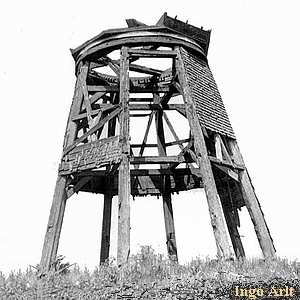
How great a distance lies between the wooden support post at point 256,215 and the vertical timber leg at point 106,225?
4278mm

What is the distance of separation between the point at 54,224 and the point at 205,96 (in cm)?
472

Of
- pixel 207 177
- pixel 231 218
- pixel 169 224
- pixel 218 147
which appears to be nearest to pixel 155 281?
pixel 207 177

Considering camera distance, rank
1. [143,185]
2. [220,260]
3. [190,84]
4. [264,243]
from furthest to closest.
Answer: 1. [143,185]
2. [190,84]
3. [264,243]
4. [220,260]

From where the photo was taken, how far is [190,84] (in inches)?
421

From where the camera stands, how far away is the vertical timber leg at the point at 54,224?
9797 mm

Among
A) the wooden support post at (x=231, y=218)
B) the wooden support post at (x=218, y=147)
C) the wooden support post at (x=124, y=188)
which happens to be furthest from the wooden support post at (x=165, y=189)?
the wooden support post at (x=124, y=188)

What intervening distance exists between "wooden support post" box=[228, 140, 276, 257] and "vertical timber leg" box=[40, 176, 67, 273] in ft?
13.9

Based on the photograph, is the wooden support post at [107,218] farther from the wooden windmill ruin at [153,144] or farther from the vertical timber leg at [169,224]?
the vertical timber leg at [169,224]

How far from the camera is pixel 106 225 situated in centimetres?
1313

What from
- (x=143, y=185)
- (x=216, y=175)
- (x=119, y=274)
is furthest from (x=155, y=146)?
(x=119, y=274)

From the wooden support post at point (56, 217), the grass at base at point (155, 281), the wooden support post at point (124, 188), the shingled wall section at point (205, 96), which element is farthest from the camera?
the shingled wall section at point (205, 96)

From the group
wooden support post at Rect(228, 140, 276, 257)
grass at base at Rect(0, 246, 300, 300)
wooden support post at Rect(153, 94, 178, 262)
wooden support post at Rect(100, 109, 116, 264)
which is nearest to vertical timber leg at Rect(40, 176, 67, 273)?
grass at base at Rect(0, 246, 300, 300)

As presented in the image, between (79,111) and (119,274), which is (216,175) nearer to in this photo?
(79,111)

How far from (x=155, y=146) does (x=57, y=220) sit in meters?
4.61
